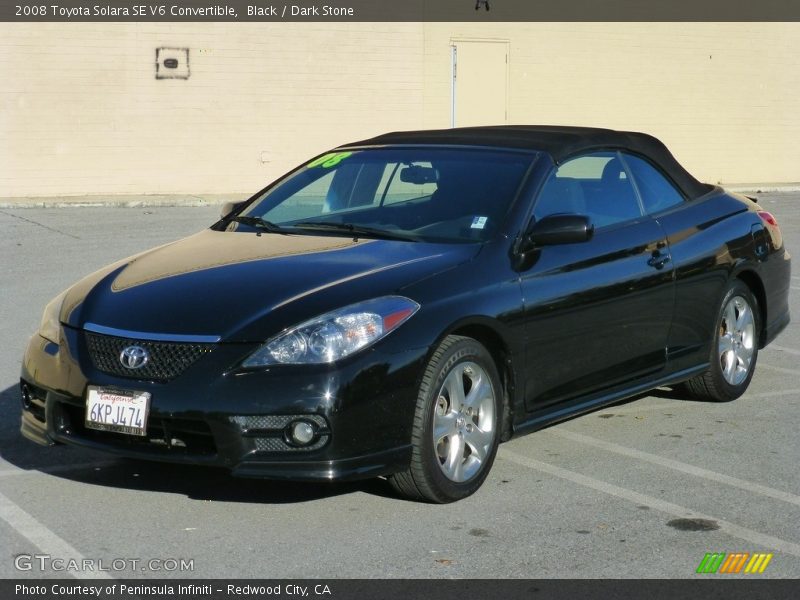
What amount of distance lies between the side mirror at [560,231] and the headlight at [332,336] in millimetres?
998

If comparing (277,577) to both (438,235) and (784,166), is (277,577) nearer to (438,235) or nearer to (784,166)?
(438,235)

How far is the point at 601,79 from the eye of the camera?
2442 centimetres

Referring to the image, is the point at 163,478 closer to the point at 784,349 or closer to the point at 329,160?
the point at 329,160

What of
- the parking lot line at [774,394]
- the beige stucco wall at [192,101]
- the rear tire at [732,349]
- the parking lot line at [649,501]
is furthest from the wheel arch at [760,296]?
the beige stucco wall at [192,101]

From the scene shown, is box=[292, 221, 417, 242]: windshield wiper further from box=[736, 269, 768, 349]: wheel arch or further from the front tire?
box=[736, 269, 768, 349]: wheel arch

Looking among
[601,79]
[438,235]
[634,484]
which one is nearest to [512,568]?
[634,484]

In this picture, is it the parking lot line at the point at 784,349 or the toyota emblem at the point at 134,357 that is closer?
the toyota emblem at the point at 134,357

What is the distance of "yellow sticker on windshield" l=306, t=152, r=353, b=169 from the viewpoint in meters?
7.22

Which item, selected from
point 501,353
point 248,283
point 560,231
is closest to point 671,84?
point 560,231

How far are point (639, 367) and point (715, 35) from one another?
2000 cm

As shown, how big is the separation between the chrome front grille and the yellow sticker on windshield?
2146 millimetres

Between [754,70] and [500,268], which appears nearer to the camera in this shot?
[500,268]

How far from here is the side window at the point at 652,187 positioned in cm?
711

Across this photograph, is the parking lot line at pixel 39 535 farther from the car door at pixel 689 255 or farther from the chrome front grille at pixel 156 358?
the car door at pixel 689 255
